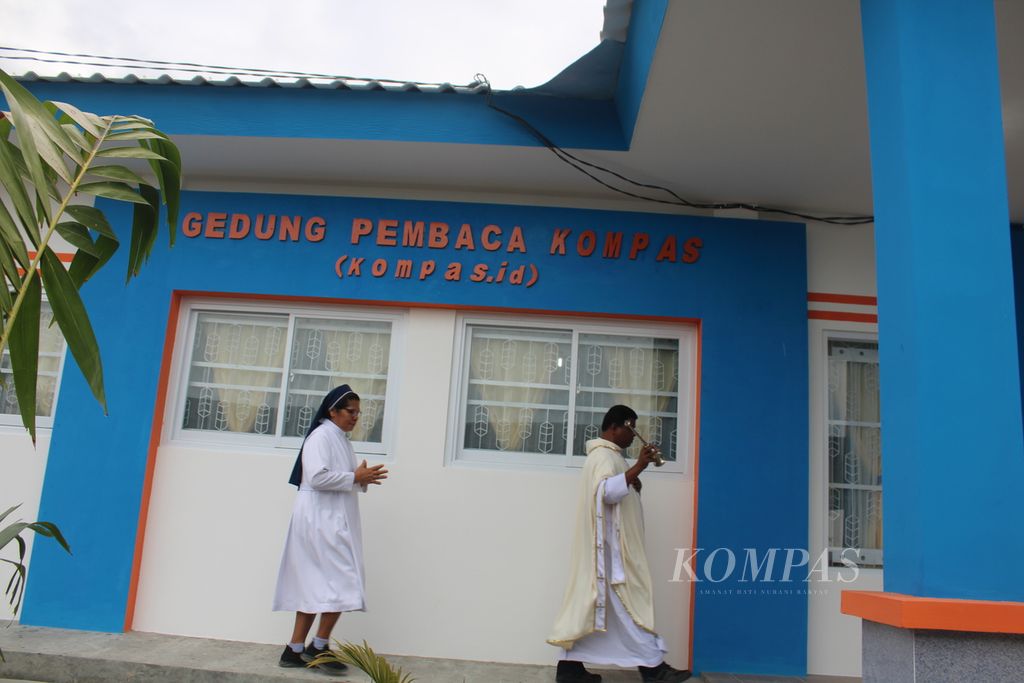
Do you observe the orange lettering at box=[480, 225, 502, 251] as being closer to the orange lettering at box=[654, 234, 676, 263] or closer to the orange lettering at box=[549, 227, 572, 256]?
the orange lettering at box=[549, 227, 572, 256]

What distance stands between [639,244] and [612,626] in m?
2.48

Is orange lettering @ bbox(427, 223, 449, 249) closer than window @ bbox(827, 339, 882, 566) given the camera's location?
No

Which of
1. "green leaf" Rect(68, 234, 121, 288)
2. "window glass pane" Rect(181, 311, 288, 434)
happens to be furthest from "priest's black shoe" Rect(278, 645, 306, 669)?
"green leaf" Rect(68, 234, 121, 288)

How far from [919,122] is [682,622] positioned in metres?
3.71

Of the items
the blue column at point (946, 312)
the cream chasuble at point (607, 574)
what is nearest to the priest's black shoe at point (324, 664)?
the cream chasuble at point (607, 574)

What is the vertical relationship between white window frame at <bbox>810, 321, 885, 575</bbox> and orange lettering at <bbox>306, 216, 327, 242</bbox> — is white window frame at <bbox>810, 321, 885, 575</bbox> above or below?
below

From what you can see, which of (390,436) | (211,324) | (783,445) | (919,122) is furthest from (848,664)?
(211,324)

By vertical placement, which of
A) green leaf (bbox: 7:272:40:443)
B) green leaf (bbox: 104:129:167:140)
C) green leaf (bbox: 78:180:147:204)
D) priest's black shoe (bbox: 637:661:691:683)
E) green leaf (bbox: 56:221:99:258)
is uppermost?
green leaf (bbox: 104:129:167:140)

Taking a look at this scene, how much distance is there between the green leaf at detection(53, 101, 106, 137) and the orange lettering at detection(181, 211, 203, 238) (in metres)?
4.00

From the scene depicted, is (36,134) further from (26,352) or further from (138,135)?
(26,352)

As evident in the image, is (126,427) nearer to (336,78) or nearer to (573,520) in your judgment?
(336,78)

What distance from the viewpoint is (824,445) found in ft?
18.7

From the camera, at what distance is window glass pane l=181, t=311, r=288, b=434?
6.01 metres

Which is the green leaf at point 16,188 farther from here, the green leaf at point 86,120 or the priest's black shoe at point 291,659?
the priest's black shoe at point 291,659
